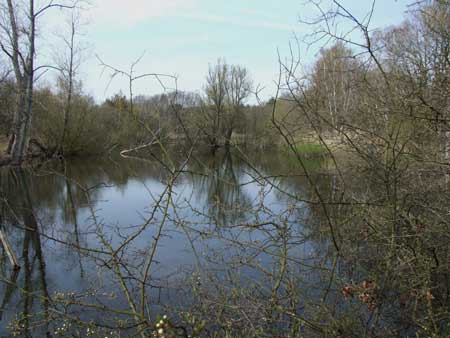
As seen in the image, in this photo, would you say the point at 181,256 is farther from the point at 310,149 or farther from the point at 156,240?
the point at 156,240

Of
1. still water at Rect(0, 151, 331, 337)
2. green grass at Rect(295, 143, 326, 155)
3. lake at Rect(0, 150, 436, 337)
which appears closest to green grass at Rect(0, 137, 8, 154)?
still water at Rect(0, 151, 331, 337)

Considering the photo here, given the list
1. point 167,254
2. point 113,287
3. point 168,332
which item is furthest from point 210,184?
point 168,332

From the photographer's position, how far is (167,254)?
5793 mm

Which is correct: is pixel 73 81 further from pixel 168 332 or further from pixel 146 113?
pixel 168 332

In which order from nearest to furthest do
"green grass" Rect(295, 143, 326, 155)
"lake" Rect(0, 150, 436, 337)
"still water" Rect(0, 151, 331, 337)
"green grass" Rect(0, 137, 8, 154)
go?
1. "lake" Rect(0, 150, 436, 337)
2. "still water" Rect(0, 151, 331, 337)
3. "green grass" Rect(295, 143, 326, 155)
4. "green grass" Rect(0, 137, 8, 154)

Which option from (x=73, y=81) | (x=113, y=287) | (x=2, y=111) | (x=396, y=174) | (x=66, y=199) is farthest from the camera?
(x=73, y=81)

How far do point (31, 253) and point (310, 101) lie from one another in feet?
18.6

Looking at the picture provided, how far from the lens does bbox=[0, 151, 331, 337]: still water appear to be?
2453 millimetres

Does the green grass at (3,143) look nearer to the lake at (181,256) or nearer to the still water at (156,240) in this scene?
the still water at (156,240)

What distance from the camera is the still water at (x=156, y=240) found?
245cm

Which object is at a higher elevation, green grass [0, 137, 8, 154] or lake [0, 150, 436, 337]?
green grass [0, 137, 8, 154]

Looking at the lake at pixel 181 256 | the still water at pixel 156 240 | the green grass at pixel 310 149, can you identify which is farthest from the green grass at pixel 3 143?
the green grass at pixel 310 149

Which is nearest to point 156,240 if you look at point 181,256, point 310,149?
point 310,149

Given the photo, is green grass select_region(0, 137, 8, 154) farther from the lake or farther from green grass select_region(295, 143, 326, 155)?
green grass select_region(295, 143, 326, 155)
